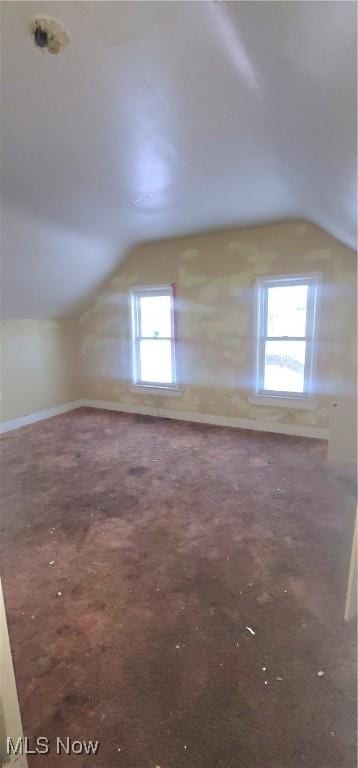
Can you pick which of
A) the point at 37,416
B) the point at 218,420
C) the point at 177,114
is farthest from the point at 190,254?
the point at 37,416

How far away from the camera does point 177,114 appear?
175 centimetres

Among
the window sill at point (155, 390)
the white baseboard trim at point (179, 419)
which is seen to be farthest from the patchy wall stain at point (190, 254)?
the white baseboard trim at point (179, 419)

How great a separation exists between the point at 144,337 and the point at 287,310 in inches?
77.2

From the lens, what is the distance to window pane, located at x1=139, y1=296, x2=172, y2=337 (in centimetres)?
460

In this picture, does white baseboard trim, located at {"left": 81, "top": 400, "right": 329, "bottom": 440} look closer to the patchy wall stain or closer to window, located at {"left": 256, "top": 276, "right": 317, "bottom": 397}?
window, located at {"left": 256, "top": 276, "right": 317, "bottom": 397}

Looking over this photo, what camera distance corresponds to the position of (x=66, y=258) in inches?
149

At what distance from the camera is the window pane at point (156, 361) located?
4.67m

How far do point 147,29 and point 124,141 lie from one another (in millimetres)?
763

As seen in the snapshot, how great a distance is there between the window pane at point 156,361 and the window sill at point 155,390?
0.11m

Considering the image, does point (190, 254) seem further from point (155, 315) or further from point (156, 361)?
point (156, 361)

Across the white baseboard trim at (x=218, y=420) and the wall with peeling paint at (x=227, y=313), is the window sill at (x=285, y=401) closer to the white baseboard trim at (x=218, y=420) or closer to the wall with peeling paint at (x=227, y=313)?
the wall with peeling paint at (x=227, y=313)

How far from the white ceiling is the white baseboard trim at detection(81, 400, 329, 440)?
81.6 inches

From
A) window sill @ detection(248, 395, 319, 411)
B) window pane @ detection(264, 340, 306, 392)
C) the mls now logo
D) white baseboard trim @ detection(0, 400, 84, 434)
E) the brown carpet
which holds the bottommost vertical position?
the mls now logo

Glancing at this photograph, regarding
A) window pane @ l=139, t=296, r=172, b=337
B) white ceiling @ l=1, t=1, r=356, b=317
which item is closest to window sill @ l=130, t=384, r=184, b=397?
window pane @ l=139, t=296, r=172, b=337
